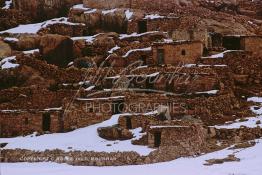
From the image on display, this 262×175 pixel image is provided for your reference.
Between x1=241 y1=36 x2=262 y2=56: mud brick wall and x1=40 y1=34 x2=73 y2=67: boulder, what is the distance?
13.3 meters

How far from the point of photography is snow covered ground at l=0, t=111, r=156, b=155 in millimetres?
26484

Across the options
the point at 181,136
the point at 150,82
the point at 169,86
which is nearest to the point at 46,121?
the point at 150,82

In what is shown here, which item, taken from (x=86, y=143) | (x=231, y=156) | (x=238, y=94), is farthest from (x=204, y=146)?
(x=238, y=94)

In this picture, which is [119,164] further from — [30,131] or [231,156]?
[30,131]

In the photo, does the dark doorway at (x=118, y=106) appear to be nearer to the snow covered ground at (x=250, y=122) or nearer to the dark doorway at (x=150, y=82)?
the dark doorway at (x=150, y=82)

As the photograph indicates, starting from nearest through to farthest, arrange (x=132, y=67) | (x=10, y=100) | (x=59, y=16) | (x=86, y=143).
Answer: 1. (x=86, y=143)
2. (x=10, y=100)
3. (x=132, y=67)
4. (x=59, y=16)

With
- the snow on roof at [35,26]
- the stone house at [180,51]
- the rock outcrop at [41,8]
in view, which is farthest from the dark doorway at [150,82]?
the rock outcrop at [41,8]

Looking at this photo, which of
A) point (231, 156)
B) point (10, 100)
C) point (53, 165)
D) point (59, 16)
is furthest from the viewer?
point (59, 16)

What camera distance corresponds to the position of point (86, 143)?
28062 millimetres

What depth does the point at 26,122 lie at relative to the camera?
31.3 meters

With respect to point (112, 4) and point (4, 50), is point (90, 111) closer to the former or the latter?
point (4, 50)

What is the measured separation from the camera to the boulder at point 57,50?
132 feet

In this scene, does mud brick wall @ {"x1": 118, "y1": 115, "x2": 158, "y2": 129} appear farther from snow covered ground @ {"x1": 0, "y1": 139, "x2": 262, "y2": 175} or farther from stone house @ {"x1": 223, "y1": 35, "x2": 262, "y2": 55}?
stone house @ {"x1": 223, "y1": 35, "x2": 262, "y2": 55}

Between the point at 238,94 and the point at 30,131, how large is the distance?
13560 millimetres
